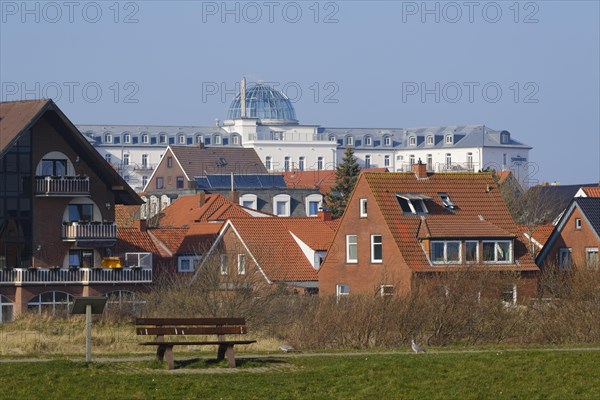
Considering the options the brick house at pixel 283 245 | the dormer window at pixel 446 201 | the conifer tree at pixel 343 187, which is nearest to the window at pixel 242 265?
the brick house at pixel 283 245

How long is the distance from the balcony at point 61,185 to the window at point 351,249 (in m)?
13.7

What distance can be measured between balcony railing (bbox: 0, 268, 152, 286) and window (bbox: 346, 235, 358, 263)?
10316mm

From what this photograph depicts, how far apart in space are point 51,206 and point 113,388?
4757cm

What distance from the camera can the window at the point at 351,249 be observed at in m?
62.9

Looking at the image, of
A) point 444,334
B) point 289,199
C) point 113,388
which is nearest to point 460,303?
point 444,334

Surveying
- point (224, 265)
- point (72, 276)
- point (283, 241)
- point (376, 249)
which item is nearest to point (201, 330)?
point (224, 265)

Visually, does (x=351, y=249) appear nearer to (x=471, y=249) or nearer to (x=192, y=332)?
(x=471, y=249)

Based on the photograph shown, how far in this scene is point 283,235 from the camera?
235 ft

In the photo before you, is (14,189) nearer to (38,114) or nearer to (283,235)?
(38,114)

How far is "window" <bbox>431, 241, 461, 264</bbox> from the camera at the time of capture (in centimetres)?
5825

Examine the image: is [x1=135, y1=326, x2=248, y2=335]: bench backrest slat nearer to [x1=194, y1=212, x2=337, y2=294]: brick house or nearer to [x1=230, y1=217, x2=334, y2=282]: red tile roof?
[x1=194, y1=212, x2=337, y2=294]: brick house

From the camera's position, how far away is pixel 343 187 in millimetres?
112250

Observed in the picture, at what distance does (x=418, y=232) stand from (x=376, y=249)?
2.37 meters

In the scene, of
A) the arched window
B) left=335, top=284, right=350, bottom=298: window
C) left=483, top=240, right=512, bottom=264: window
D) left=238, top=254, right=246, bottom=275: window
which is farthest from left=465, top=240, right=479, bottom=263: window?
the arched window
